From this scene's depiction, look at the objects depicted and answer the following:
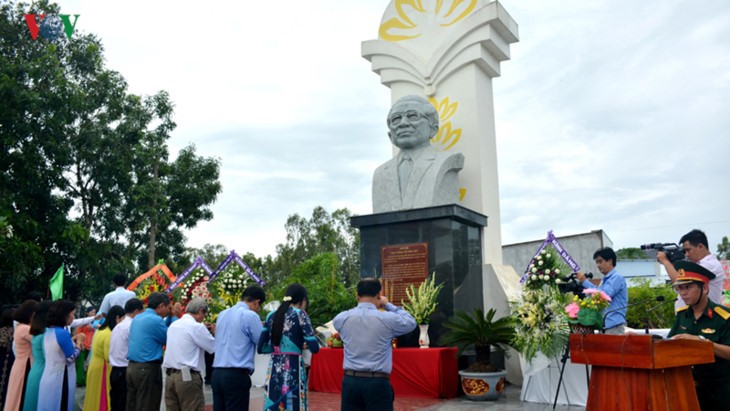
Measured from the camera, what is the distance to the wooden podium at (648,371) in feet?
11.5

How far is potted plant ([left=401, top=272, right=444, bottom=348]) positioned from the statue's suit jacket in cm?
156

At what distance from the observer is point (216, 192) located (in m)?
20.6

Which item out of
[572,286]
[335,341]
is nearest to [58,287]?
[335,341]

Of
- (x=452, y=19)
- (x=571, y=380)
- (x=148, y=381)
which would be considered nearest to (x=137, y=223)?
(x=452, y=19)

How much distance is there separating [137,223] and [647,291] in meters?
16.4

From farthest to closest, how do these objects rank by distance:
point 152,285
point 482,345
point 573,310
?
point 152,285 < point 482,345 < point 573,310

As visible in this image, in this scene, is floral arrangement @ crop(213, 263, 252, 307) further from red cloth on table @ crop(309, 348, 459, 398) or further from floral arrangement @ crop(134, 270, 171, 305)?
red cloth on table @ crop(309, 348, 459, 398)

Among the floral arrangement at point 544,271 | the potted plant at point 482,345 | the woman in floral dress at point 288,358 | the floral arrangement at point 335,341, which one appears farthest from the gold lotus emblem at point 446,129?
the woman in floral dress at point 288,358

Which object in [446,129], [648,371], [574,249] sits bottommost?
[648,371]

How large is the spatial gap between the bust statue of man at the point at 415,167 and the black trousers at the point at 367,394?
5.57m

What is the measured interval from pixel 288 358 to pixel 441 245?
4.56 m

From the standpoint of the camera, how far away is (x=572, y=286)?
6.32 meters

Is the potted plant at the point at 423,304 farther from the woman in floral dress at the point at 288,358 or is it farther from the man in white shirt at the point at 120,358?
→ the man in white shirt at the point at 120,358

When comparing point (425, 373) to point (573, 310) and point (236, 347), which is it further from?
point (236, 347)
